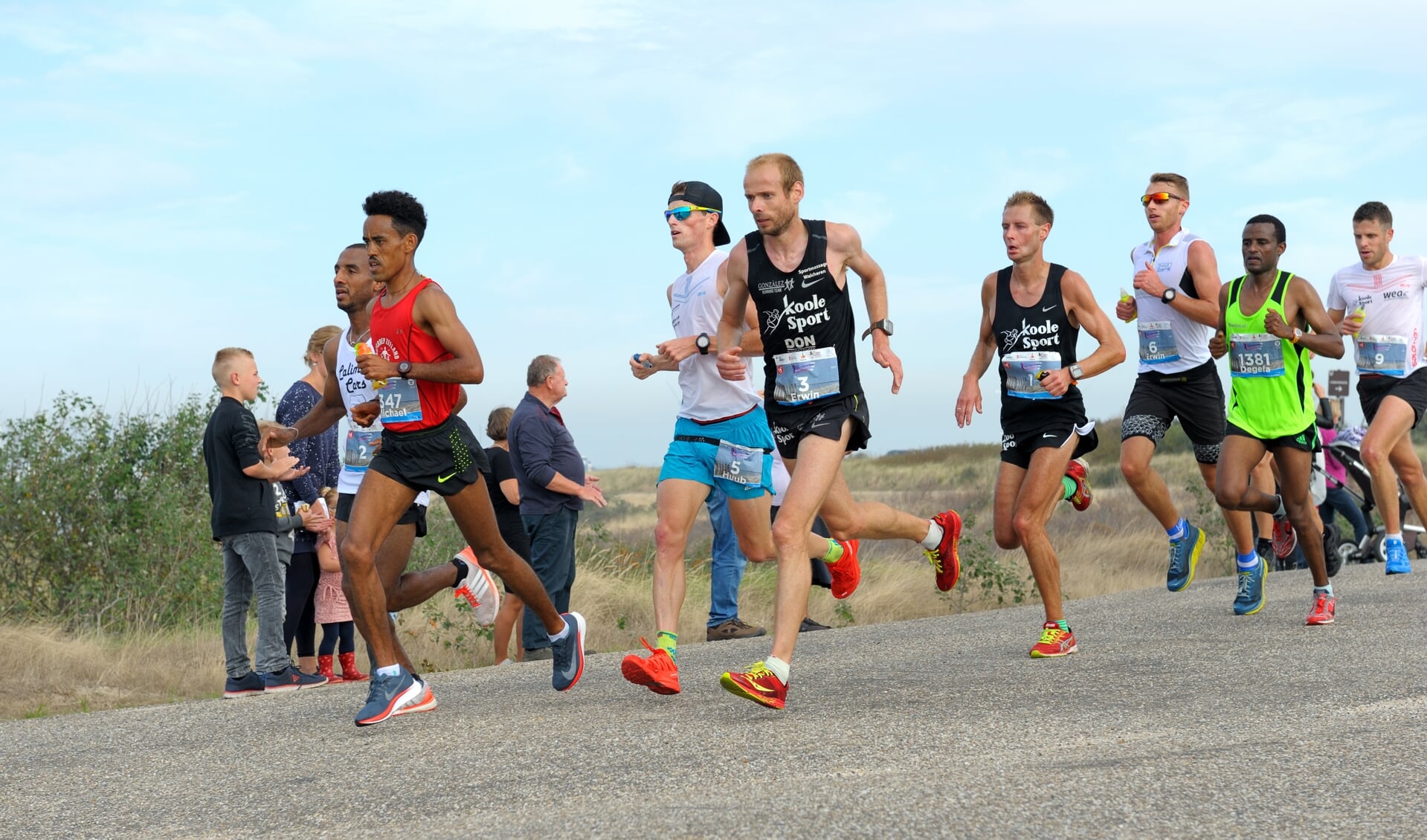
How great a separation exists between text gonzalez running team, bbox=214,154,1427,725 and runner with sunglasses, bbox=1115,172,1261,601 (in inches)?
0.7

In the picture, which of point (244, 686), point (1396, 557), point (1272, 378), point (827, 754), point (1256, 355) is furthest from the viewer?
point (1396, 557)

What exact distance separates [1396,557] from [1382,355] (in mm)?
1690

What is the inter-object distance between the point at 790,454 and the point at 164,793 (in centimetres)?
307

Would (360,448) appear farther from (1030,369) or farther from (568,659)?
(1030,369)

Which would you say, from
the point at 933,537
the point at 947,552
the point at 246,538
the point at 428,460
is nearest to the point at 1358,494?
the point at 947,552

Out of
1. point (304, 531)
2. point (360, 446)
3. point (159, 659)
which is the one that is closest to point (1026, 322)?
point (360, 446)

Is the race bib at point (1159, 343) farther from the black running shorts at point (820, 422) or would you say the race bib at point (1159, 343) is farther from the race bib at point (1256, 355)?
the black running shorts at point (820, 422)

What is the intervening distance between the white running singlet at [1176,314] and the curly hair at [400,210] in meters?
5.26

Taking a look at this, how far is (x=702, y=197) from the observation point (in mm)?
7371

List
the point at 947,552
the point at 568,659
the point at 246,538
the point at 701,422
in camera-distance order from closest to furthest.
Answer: the point at 568,659, the point at 701,422, the point at 246,538, the point at 947,552

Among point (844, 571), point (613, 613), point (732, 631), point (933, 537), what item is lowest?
point (613, 613)

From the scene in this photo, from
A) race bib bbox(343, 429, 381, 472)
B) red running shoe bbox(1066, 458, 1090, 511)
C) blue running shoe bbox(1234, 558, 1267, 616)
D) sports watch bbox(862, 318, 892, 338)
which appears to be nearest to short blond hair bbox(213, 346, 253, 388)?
race bib bbox(343, 429, 381, 472)

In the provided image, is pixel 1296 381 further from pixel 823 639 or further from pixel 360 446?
pixel 360 446

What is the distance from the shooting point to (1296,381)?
872cm
